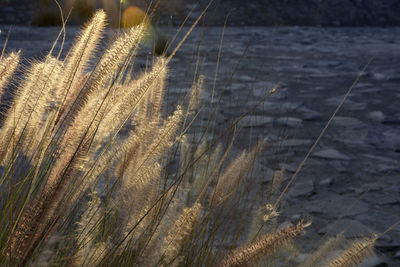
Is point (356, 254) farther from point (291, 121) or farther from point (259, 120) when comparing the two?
point (291, 121)

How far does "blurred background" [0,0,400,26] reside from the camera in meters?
10.4

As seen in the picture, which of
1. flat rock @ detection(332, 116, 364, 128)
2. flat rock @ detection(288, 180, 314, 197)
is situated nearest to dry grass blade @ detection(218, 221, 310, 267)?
flat rock @ detection(288, 180, 314, 197)

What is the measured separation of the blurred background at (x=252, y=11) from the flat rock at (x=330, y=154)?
6698 millimetres

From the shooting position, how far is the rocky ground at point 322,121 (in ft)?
8.25


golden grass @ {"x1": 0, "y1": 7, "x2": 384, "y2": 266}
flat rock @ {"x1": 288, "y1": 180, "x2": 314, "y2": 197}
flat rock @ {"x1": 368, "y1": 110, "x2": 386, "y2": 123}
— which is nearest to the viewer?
golden grass @ {"x1": 0, "y1": 7, "x2": 384, "y2": 266}

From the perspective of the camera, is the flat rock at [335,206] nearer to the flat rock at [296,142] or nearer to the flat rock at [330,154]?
the flat rock at [330,154]

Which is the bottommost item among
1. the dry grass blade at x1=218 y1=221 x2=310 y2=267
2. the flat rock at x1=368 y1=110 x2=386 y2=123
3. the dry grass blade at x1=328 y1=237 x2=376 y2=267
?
the flat rock at x1=368 y1=110 x2=386 y2=123

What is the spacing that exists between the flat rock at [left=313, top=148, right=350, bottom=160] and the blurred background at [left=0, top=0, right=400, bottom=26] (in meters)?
6.70

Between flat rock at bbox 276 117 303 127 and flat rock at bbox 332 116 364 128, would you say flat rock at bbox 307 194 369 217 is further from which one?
flat rock at bbox 332 116 364 128

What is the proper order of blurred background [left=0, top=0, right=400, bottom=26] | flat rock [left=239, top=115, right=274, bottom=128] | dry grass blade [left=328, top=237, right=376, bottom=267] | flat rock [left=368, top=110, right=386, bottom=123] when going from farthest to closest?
blurred background [left=0, top=0, right=400, bottom=26] < flat rock [left=368, top=110, right=386, bottom=123] < flat rock [left=239, top=115, right=274, bottom=128] < dry grass blade [left=328, top=237, right=376, bottom=267]

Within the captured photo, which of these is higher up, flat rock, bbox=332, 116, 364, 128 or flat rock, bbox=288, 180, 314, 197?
flat rock, bbox=332, 116, 364, 128

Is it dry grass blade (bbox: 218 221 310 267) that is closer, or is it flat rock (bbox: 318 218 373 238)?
dry grass blade (bbox: 218 221 310 267)

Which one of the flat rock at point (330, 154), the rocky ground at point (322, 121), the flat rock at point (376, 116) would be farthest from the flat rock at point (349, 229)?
the flat rock at point (376, 116)

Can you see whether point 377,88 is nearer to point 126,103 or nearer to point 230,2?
point 126,103
